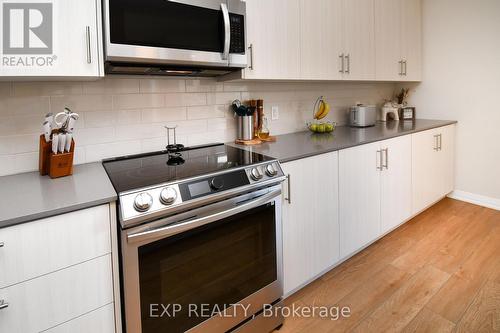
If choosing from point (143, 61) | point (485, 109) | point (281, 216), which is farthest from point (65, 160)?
point (485, 109)

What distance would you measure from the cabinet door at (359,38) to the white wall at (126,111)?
1.51 ft

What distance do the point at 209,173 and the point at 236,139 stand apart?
3.04 feet

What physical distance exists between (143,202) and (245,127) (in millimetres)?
1160

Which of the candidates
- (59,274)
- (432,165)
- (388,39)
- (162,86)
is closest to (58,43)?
(162,86)

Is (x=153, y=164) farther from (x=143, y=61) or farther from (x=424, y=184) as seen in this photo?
(x=424, y=184)

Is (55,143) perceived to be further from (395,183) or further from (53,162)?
(395,183)

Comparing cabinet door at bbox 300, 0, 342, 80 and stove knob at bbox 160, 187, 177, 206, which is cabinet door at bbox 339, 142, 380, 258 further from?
stove knob at bbox 160, 187, 177, 206

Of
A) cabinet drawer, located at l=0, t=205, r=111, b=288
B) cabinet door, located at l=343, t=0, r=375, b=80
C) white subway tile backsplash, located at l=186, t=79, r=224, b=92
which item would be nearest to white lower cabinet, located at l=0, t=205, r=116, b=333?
cabinet drawer, located at l=0, t=205, r=111, b=288

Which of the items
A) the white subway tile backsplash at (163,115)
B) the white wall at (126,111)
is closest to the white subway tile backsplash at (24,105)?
the white wall at (126,111)

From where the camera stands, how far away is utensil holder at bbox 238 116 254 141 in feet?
7.25

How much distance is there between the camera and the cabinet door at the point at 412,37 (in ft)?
10.5

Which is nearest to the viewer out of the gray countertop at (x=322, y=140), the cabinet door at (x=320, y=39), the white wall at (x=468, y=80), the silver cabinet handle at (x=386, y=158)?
the gray countertop at (x=322, y=140)

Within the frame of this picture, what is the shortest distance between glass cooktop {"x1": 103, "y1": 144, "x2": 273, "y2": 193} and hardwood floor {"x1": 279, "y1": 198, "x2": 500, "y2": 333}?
927 millimetres

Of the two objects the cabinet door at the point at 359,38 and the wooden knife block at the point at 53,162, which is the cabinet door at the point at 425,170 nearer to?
the cabinet door at the point at 359,38
